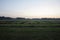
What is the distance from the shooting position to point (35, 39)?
1083 centimetres

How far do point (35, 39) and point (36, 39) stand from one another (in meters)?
0.11

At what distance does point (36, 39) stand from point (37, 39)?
0.11 metres

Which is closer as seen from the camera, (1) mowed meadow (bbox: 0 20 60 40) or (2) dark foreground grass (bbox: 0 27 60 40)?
(2) dark foreground grass (bbox: 0 27 60 40)

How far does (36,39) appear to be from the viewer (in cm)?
1081

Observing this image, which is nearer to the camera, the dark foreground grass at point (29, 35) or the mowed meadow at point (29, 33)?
the dark foreground grass at point (29, 35)

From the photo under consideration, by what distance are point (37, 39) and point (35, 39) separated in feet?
0.73

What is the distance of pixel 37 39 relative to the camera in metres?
10.8

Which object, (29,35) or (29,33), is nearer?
(29,35)
